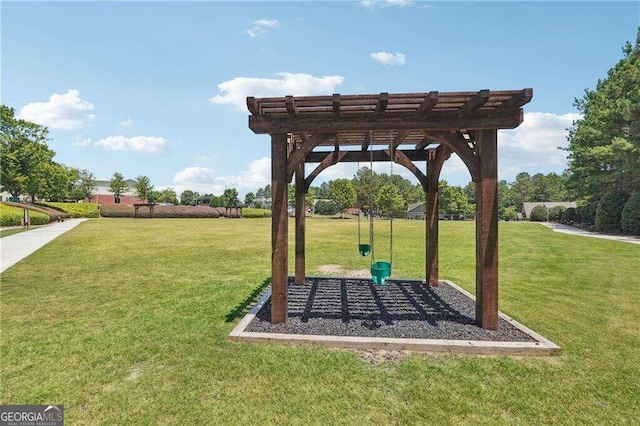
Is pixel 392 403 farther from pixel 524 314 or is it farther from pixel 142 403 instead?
pixel 524 314

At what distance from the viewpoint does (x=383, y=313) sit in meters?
6.19

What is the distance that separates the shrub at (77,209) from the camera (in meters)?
39.0

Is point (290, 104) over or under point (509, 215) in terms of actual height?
over

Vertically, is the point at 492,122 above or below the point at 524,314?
above

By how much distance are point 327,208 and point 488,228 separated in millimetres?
67818

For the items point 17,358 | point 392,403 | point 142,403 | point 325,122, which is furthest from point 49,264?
point 392,403

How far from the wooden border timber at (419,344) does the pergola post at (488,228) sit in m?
0.68

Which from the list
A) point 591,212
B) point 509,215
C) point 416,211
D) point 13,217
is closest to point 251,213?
point 13,217

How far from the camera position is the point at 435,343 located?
4703mm

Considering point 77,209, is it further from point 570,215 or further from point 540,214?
point 540,214

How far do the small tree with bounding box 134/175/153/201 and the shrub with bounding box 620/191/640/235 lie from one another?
83.6 m

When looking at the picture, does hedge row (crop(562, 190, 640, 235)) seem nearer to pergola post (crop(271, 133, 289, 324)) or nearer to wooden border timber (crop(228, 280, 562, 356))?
wooden border timber (crop(228, 280, 562, 356))

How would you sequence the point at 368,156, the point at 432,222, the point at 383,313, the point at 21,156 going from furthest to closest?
the point at 21,156 < the point at 432,222 < the point at 368,156 < the point at 383,313

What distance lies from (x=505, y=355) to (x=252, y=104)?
5.38 m
